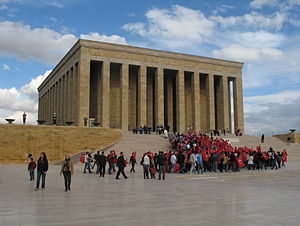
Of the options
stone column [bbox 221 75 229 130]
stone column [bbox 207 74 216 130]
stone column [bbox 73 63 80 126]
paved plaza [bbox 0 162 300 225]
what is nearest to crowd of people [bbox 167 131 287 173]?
paved plaza [bbox 0 162 300 225]

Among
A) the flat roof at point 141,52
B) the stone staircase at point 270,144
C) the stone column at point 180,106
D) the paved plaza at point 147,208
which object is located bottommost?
the paved plaza at point 147,208

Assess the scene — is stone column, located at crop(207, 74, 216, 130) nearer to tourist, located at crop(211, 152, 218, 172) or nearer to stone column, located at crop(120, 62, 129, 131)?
stone column, located at crop(120, 62, 129, 131)

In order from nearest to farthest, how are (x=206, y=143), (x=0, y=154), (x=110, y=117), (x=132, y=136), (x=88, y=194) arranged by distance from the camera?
1. (x=88, y=194)
2. (x=206, y=143)
3. (x=0, y=154)
4. (x=132, y=136)
5. (x=110, y=117)

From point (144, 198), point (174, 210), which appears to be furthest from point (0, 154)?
point (174, 210)

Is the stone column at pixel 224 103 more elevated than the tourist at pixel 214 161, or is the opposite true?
the stone column at pixel 224 103

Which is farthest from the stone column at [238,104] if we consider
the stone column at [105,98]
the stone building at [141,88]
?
the stone column at [105,98]

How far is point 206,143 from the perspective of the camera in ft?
80.2

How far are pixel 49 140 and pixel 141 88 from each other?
15.1m

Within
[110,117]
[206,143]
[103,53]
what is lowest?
[206,143]

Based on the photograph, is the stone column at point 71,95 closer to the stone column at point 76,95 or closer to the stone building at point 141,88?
the stone building at point 141,88

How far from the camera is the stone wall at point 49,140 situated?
26688mm

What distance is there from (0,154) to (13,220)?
22.6 m

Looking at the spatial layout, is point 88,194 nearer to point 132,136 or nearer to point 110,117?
point 132,136

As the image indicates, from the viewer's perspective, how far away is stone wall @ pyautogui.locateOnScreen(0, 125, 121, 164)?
2669cm
